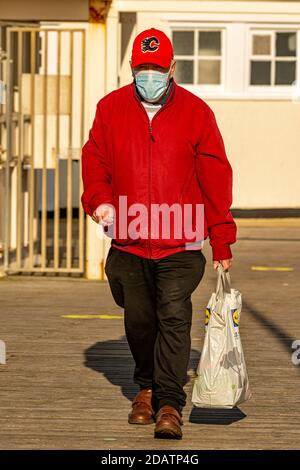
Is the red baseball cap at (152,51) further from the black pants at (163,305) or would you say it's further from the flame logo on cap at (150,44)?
the black pants at (163,305)

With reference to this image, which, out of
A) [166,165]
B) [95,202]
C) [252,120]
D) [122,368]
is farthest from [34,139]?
[252,120]

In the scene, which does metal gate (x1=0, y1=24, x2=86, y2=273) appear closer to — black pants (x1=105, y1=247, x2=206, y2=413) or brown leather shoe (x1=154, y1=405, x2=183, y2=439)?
black pants (x1=105, y1=247, x2=206, y2=413)

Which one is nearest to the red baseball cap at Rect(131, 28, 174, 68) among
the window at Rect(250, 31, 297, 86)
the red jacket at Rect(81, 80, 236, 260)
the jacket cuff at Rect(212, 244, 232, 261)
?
the red jacket at Rect(81, 80, 236, 260)

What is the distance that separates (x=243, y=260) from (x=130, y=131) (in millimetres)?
8999

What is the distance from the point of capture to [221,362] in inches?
285

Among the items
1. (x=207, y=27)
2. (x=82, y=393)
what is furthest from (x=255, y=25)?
(x=82, y=393)

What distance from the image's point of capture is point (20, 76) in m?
13.9

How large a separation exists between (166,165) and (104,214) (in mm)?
379

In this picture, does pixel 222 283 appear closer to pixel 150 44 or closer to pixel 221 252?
pixel 221 252

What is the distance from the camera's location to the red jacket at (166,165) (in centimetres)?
714

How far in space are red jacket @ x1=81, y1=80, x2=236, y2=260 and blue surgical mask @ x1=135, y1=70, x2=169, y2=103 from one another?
85 millimetres

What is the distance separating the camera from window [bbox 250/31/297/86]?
23.2 metres

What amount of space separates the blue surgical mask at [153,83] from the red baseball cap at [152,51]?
49 millimetres

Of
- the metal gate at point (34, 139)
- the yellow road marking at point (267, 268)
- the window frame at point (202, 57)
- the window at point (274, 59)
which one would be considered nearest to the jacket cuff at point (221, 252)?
the metal gate at point (34, 139)
